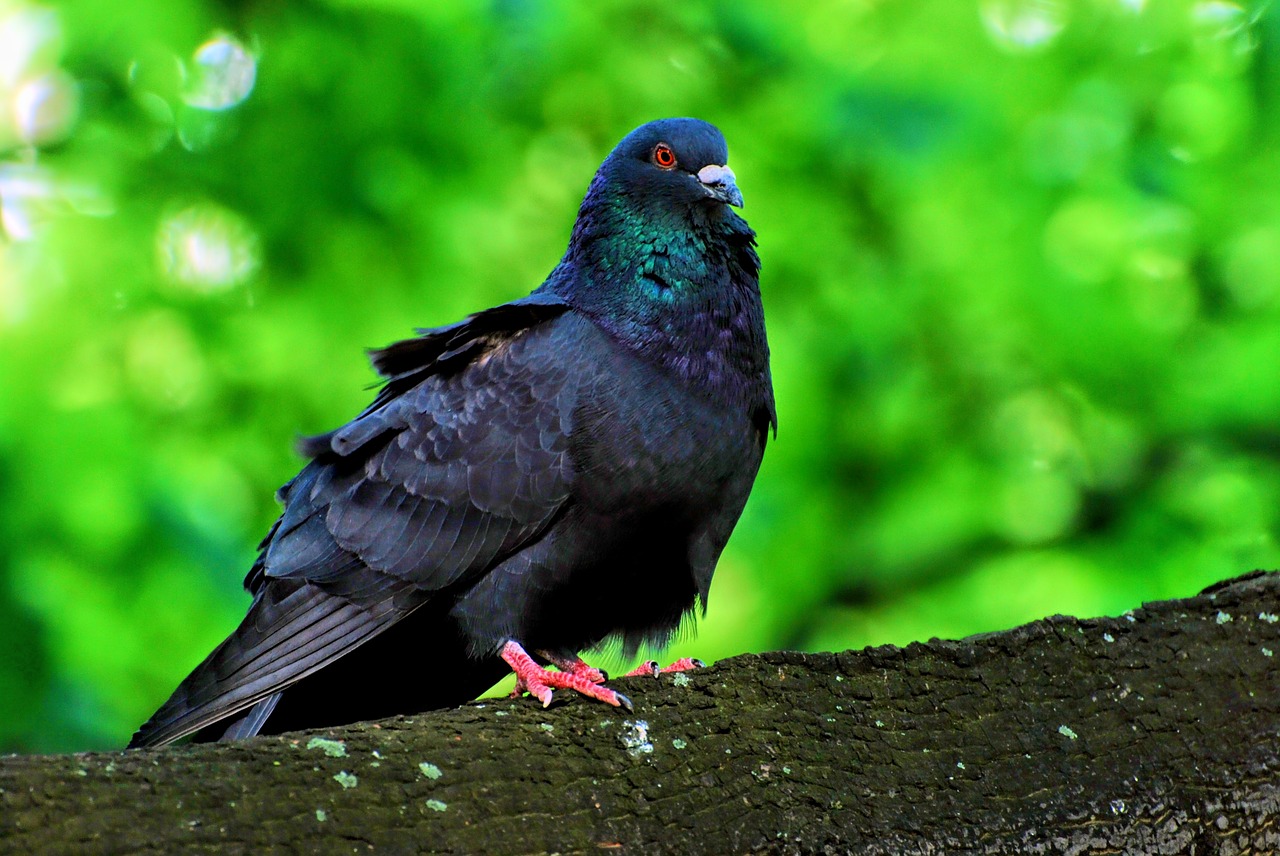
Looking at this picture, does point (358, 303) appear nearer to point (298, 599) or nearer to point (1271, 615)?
point (298, 599)

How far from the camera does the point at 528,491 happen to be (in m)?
4.12

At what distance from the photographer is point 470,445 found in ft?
14.3

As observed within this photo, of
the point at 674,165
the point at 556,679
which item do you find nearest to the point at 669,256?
Answer: the point at 674,165

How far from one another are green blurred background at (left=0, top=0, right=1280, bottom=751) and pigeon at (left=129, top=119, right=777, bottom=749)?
1870 millimetres

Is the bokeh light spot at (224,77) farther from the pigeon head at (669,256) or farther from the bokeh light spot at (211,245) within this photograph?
the pigeon head at (669,256)

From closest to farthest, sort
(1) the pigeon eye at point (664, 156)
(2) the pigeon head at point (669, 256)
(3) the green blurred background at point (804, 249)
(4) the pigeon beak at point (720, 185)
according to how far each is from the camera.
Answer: (2) the pigeon head at point (669, 256), (4) the pigeon beak at point (720, 185), (1) the pigeon eye at point (664, 156), (3) the green blurred background at point (804, 249)

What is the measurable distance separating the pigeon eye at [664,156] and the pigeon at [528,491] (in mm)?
46

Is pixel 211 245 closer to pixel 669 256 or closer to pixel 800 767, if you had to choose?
pixel 669 256

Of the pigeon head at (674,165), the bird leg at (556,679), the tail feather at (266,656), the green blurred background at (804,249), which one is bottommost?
the bird leg at (556,679)

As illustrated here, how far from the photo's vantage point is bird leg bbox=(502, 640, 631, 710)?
333 centimetres

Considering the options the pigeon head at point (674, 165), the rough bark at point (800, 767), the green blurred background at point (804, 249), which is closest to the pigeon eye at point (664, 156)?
the pigeon head at point (674, 165)

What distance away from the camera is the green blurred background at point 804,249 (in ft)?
21.6

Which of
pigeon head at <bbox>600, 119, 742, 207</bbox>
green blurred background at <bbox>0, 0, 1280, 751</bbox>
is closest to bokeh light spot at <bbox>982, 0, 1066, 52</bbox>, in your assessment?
green blurred background at <bbox>0, 0, 1280, 751</bbox>

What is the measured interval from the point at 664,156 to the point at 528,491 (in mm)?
1495
